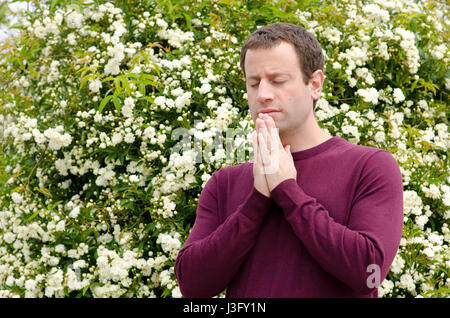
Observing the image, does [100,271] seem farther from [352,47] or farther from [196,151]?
[352,47]

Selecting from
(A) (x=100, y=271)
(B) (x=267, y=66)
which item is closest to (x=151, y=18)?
(A) (x=100, y=271)

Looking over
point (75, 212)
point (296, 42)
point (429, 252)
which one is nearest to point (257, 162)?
point (296, 42)

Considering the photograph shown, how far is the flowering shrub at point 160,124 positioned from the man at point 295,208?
4.70 feet

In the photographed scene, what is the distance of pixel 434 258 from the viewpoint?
343cm

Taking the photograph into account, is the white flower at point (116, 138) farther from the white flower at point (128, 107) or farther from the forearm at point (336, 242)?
the forearm at point (336, 242)

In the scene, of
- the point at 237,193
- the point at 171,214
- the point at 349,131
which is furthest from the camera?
the point at 349,131

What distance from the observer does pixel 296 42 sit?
190 centimetres

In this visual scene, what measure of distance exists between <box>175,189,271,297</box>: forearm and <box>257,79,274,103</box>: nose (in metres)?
0.31

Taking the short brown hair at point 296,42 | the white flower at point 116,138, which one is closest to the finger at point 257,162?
the short brown hair at point 296,42

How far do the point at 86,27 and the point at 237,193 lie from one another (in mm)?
2928

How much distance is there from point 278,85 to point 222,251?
22.6 inches

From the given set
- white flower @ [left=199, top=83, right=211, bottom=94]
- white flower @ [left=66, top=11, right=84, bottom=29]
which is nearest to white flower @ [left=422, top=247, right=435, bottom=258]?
white flower @ [left=199, top=83, right=211, bottom=94]

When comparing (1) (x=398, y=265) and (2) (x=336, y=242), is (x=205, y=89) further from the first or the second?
(2) (x=336, y=242)
